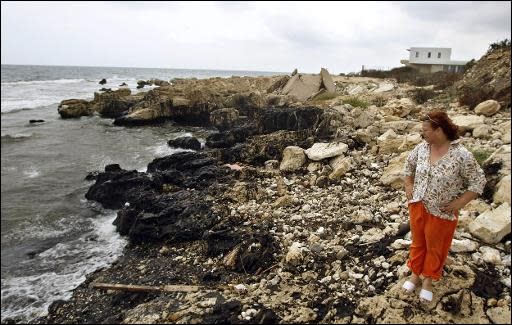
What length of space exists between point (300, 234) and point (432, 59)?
36.6m

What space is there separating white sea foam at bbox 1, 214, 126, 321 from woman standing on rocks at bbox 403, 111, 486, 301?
4.84m

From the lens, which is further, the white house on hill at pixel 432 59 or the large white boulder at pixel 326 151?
the white house on hill at pixel 432 59

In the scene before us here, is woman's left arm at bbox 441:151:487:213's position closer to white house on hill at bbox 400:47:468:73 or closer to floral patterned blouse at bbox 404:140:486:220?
floral patterned blouse at bbox 404:140:486:220

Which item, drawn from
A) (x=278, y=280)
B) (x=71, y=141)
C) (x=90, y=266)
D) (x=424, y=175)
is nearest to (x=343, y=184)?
(x=278, y=280)

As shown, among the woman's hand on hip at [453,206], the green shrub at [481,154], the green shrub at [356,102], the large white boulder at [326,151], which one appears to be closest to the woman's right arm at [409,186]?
the woman's hand on hip at [453,206]

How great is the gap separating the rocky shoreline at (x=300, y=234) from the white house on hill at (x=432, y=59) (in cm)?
2747

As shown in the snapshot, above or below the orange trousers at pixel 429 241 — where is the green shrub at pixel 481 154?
above

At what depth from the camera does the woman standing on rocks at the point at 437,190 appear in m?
3.40

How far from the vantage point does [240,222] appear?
6625mm

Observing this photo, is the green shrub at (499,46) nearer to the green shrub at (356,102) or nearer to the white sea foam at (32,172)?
the green shrub at (356,102)

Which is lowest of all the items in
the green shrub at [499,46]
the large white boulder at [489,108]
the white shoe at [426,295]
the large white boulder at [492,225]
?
the white shoe at [426,295]

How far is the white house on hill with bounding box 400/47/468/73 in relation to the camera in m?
35.5

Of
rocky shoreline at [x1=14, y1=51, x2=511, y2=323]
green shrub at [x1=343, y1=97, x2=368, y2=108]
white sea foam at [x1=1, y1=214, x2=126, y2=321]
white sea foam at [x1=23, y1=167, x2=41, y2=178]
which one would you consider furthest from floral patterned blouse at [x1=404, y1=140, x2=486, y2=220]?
green shrub at [x1=343, y1=97, x2=368, y2=108]

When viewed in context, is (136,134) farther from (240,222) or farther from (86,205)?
(240,222)
